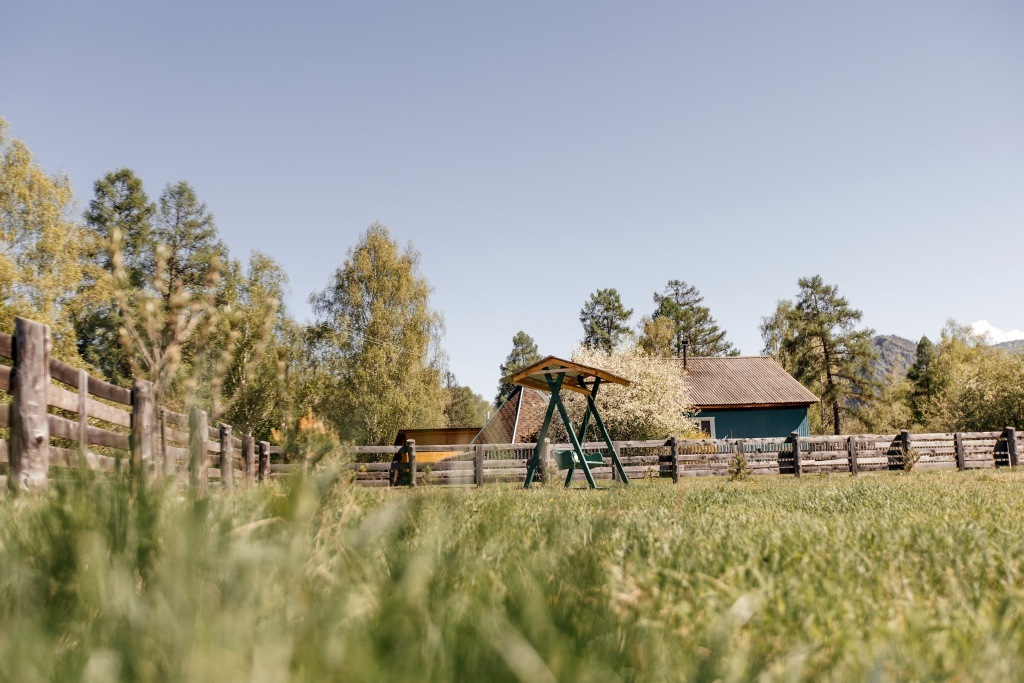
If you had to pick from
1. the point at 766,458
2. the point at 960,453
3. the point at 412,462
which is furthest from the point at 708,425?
the point at 412,462

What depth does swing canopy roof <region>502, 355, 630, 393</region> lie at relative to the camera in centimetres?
1459

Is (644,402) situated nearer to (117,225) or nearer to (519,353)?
(117,225)

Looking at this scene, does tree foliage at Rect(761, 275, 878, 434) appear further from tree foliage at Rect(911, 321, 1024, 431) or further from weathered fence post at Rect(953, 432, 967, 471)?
weathered fence post at Rect(953, 432, 967, 471)

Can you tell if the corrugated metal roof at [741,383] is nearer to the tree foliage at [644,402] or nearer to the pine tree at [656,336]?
the tree foliage at [644,402]

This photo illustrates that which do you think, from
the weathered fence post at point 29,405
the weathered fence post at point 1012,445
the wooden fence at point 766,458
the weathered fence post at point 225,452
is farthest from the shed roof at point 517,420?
the weathered fence post at point 29,405

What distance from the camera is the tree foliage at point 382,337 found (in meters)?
38.1

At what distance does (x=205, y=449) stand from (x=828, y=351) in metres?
60.8

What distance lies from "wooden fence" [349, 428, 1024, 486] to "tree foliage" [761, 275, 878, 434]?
99.2 feet

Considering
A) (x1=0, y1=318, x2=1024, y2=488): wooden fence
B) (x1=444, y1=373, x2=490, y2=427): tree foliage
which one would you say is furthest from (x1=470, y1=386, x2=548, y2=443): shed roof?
(x1=444, y1=373, x2=490, y2=427): tree foliage

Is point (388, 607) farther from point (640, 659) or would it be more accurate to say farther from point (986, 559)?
point (986, 559)

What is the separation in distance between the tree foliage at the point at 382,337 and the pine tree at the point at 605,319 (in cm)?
3308

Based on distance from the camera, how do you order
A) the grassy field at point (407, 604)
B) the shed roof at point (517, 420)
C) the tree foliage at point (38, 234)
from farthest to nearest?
the shed roof at point (517, 420)
the tree foliage at point (38, 234)
the grassy field at point (407, 604)

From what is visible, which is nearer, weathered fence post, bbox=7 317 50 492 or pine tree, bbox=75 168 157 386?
weathered fence post, bbox=7 317 50 492

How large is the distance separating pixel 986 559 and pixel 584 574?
3.00m
